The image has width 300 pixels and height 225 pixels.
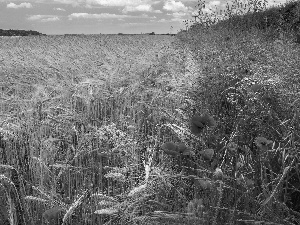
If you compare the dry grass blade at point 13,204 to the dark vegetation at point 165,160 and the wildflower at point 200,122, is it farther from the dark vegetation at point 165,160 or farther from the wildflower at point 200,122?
the wildflower at point 200,122

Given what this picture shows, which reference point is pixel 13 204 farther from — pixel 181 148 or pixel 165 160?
pixel 181 148

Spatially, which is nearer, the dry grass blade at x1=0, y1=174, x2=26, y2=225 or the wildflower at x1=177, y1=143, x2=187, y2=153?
the wildflower at x1=177, y1=143, x2=187, y2=153

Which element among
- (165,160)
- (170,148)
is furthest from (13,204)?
(170,148)

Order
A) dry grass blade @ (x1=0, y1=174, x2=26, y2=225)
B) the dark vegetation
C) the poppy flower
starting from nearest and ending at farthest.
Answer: the poppy flower < the dark vegetation < dry grass blade @ (x1=0, y1=174, x2=26, y2=225)

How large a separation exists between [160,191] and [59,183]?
612 mm

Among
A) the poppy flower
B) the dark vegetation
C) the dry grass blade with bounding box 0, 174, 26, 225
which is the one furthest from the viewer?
the dry grass blade with bounding box 0, 174, 26, 225

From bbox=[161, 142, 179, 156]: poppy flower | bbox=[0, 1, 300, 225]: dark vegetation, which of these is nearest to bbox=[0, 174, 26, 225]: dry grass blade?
bbox=[0, 1, 300, 225]: dark vegetation

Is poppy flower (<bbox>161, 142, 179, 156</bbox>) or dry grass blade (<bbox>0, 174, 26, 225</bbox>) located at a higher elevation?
poppy flower (<bbox>161, 142, 179, 156</bbox>)

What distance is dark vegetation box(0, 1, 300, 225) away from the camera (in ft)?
4.77

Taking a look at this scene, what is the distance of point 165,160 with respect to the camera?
6.68ft

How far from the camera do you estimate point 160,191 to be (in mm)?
1692

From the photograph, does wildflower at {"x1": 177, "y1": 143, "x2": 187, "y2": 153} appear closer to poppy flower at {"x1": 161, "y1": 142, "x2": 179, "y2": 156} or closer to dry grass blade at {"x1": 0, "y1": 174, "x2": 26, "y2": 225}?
poppy flower at {"x1": 161, "y1": 142, "x2": 179, "y2": 156}

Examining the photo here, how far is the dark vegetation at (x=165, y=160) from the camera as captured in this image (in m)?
1.45

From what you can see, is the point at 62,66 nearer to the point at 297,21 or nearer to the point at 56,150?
the point at 56,150
